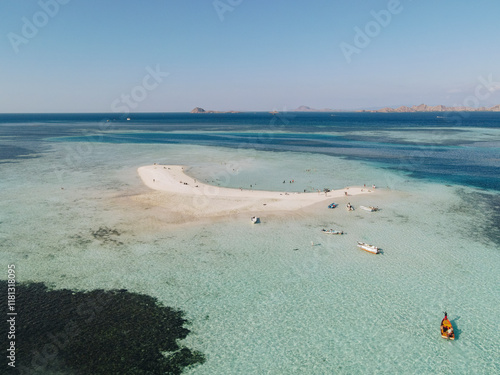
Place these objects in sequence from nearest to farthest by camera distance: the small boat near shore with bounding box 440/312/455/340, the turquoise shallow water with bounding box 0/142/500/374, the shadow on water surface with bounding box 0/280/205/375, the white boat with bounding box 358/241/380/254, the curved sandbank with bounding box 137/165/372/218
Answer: the shadow on water surface with bounding box 0/280/205/375 → the turquoise shallow water with bounding box 0/142/500/374 → the small boat near shore with bounding box 440/312/455/340 → the white boat with bounding box 358/241/380/254 → the curved sandbank with bounding box 137/165/372/218

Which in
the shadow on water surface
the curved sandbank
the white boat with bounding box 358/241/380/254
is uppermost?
the curved sandbank

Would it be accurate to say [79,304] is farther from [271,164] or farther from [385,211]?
[271,164]

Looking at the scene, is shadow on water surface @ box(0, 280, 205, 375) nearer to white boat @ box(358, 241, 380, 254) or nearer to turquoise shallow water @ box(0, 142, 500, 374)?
turquoise shallow water @ box(0, 142, 500, 374)

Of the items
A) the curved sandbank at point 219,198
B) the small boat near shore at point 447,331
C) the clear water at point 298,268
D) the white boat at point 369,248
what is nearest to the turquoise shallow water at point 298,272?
the clear water at point 298,268

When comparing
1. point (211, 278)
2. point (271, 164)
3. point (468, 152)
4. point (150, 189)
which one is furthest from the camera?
point (468, 152)

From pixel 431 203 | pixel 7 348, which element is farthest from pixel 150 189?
pixel 431 203

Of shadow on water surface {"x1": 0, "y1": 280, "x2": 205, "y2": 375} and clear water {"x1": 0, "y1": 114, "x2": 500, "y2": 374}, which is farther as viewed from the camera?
clear water {"x1": 0, "y1": 114, "x2": 500, "y2": 374}

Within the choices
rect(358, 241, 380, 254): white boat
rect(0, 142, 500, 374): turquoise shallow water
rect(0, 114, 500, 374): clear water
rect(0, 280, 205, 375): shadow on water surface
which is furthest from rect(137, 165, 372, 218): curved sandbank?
rect(0, 280, 205, 375): shadow on water surface
